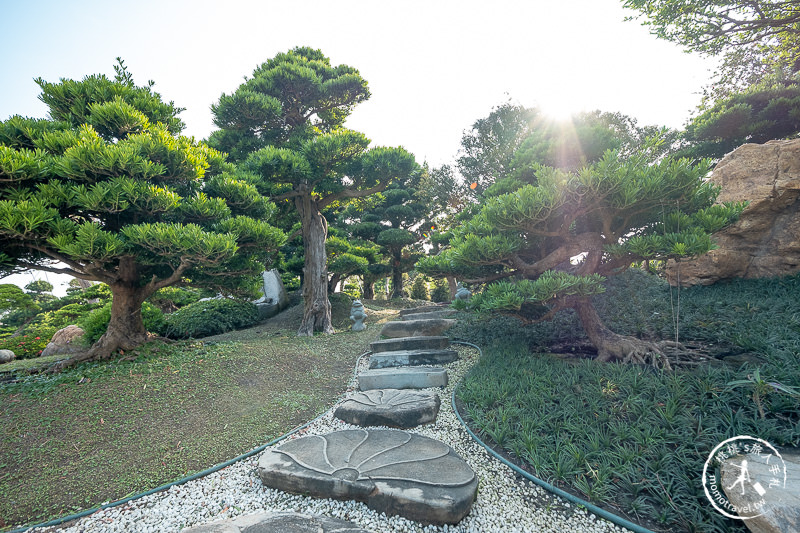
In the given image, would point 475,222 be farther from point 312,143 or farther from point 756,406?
point 312,143

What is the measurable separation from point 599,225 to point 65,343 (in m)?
9.58

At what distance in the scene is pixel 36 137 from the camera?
11.7ft

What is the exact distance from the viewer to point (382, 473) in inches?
72.7

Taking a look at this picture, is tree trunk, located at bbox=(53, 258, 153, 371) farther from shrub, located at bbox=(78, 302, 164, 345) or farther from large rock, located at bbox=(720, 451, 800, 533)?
large rock, located at bbox=(720, 451, 800, 533)

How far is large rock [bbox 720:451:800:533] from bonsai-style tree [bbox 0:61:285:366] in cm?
446

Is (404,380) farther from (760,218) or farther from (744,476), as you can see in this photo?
(760,218)

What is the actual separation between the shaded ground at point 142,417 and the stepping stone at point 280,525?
852 millimetres

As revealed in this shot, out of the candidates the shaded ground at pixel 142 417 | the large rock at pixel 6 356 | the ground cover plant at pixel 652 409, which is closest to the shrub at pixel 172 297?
the large rock at pixel 6 356

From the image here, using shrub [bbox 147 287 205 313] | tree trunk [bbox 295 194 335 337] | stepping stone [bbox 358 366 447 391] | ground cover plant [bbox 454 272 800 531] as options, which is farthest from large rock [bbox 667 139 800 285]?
shrub [bbox 147 287 205 313]

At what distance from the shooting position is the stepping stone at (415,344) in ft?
14.3

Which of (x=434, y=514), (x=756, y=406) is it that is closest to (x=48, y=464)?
(x=434, y=514)

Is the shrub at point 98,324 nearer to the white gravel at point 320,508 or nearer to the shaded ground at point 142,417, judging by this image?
the shaded ground at point 142,417

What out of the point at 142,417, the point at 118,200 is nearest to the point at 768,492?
the point at 142,417

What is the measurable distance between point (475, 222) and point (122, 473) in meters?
3.69
